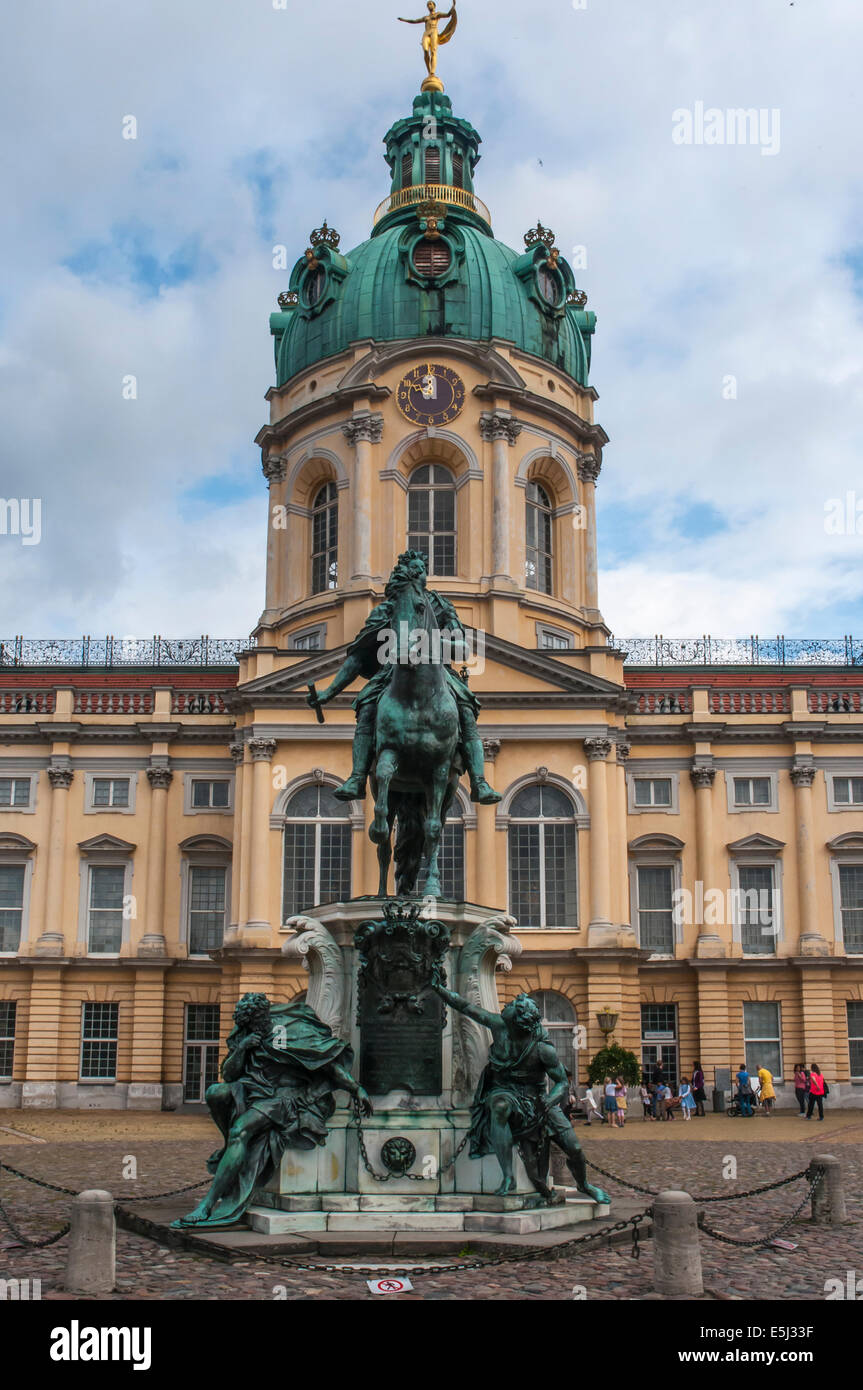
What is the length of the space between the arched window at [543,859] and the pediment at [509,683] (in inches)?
104

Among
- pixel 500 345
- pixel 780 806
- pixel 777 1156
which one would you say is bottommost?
pixel 777 1156

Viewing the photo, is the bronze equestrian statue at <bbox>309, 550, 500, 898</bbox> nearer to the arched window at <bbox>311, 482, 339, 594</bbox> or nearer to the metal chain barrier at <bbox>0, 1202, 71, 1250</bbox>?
the metal chain barrier at <bbox>0, 1202, 71, 1250</bbox>

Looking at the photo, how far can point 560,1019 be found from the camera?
41844 mm

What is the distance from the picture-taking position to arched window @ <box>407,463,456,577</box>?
4766 centimetres

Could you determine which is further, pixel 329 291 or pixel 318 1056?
pixel 329 291

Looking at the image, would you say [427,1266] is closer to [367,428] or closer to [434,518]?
[367,428]

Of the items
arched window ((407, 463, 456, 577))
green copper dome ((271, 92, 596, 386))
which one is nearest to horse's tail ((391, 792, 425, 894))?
arched window ((407, 463, 456, 577))

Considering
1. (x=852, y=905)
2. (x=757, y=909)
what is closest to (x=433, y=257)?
(x=757, y=909)

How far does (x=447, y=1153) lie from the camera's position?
41.8ft

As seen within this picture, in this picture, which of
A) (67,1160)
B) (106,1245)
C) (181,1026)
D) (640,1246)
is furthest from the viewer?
(181,1026)

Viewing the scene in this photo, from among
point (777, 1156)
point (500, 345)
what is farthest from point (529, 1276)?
point (500, 345)

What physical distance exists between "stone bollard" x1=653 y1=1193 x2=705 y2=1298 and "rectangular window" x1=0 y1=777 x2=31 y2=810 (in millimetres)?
38224

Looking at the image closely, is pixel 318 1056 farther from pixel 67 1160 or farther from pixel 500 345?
pixel 500 345

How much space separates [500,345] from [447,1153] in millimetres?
38016
